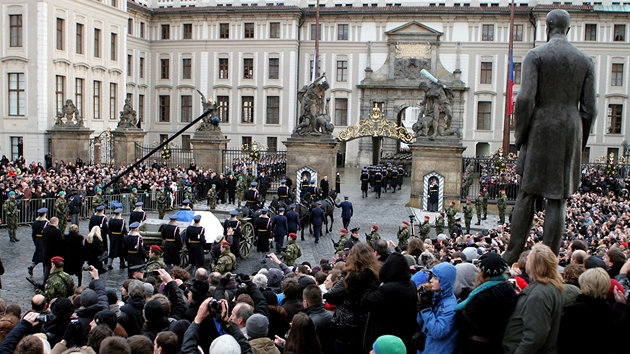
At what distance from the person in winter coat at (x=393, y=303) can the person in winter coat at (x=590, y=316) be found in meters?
1.17

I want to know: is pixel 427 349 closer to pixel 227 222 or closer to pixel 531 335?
pixel 531 335

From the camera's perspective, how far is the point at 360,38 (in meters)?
51.9

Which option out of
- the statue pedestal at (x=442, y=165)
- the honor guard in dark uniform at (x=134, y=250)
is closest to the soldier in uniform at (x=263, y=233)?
the honor guard in dark uniform at (x=134, y=250)

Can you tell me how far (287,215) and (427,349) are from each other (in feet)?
45.2

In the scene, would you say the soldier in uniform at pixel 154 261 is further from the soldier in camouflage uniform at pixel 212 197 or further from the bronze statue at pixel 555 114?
the soldier in camouflage uniform at pixel 212 197

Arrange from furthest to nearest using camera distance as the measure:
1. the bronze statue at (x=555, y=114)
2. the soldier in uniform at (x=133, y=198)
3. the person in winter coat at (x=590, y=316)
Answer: the soldier in uniform at (x=133, y=198) → the bronze statue at (x=555, y=114) → the person in winter coat at (x=590, y=316)

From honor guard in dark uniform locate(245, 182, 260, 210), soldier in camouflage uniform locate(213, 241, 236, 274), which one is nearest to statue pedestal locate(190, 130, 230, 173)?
honor guard in dark uniform locate(245, 182, 260, 210)

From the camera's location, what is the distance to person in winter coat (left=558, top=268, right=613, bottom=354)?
492 centimetres

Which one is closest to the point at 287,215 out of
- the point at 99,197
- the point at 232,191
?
the point at 99,197

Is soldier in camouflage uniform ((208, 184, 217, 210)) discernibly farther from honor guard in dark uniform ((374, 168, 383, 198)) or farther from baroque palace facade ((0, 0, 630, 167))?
baroque palace facade ((0, 0, 630, 167))

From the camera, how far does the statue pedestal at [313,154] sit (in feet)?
91.9

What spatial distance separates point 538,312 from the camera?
15.3ft

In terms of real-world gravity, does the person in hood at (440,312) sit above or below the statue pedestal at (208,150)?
below

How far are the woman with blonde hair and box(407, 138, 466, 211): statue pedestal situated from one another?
21.4 meters
